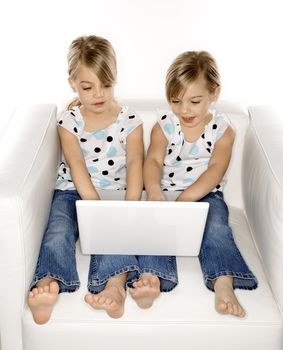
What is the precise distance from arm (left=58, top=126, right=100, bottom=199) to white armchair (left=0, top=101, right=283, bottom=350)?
0.11m

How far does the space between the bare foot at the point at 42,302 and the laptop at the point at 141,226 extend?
0.16m

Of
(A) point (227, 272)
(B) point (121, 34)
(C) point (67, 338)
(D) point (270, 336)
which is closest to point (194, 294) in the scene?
(A) point (227, 272)

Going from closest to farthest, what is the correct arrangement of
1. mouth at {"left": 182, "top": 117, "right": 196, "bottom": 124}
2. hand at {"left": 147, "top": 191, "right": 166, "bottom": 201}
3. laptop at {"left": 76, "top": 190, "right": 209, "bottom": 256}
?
1. laptop at {"left": 76, "top": 190, "right": 209, "bottom": 256}
2. hand at {"left": 147, "top": 191, "right": 166, "bottom": 201}
3. mouth at {"left": 182, "top": 117, "right": 196, "bottom": 124}

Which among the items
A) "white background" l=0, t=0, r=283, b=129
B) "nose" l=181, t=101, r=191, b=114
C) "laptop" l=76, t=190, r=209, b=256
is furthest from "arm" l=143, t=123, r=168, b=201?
"white background" l=0, t=0, r=283, b=129

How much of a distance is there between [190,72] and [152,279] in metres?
0.62

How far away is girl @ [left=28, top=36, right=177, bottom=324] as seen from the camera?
1566mm

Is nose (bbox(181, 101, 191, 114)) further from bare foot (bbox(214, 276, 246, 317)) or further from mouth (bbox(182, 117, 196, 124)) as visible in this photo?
bare foot (bbox(214, 276, 246, 317))

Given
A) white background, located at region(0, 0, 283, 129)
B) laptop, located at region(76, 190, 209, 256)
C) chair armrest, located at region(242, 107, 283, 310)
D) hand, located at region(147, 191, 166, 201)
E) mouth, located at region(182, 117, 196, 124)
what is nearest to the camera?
laptop, located at region(76, 190, 209, 256)

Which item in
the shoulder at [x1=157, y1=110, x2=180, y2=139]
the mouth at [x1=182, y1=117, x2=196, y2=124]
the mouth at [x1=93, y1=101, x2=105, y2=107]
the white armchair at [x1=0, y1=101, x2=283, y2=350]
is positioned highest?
the mouth at [x1=93, y1=101, x2=105, y2=107]

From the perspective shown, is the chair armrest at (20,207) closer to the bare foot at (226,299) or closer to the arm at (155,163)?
the arm at (155,163)

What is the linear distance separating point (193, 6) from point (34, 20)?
25.0 inches

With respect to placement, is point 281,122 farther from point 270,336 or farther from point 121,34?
point 121,34

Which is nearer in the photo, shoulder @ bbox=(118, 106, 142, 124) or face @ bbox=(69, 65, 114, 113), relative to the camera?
face @ bbox=(69, 65, 114, 113)

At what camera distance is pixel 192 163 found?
200cm
